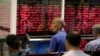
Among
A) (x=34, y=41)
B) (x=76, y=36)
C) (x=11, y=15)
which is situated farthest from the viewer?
(x=11, y=15)

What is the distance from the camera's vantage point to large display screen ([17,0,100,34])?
30.9 feet

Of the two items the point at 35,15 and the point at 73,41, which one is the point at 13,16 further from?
the point at 73,41

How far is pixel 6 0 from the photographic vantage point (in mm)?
9273

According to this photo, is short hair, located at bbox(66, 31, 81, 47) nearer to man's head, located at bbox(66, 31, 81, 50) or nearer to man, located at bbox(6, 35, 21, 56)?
man's head, located at bbox(66, 31, 81, 50)

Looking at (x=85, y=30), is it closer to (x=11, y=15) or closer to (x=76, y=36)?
(x=11, y=15)

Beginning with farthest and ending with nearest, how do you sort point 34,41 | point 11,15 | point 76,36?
point 11,15 < point 34,41 < point 76,36

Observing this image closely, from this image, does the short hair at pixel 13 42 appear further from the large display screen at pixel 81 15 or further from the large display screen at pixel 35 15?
the large display screen at pixel 81 15

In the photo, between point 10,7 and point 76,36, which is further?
point 10,7

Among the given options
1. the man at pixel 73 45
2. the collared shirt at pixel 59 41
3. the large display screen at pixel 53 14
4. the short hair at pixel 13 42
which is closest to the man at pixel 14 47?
the short hair at pixel 13 42

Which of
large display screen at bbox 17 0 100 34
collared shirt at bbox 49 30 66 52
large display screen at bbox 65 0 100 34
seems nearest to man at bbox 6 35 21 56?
collared shirt at bbox 49 30 66 52

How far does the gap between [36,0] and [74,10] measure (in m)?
1.11

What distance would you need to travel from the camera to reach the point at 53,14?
31.6 ft

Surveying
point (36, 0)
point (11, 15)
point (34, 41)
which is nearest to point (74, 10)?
point (36, 0)

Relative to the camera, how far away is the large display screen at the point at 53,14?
9414 mm
